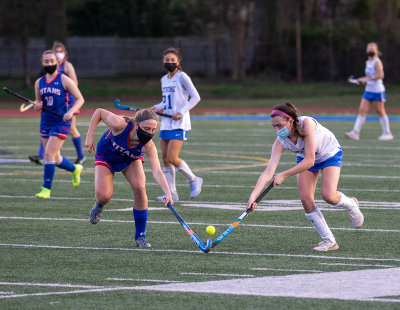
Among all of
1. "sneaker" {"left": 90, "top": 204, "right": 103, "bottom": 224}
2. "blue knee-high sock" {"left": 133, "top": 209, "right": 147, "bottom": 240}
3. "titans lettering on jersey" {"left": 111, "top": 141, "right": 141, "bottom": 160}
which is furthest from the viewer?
"sneaker" {"left": 90, "top": 204, "right": 103, "bottom": 224}

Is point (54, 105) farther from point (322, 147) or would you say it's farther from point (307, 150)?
point (307, 150)

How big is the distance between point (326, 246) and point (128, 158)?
2112 mm

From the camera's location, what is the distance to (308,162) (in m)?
8.70

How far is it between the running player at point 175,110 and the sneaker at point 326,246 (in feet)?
13.8

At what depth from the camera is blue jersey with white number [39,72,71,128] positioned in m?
13.8

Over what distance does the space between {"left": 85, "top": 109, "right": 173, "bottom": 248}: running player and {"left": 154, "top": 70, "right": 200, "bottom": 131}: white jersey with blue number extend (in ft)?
11.0

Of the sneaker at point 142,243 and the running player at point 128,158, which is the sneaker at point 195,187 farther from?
the sneaker at point 142,243

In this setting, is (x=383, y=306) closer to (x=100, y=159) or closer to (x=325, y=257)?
(x=325, y=257)

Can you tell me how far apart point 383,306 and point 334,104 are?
Answer: 32.1m

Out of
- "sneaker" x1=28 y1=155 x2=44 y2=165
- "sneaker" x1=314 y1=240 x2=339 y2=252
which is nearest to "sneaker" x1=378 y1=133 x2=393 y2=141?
"sneaker" x1=28 y1=155 x2=44 y2=165

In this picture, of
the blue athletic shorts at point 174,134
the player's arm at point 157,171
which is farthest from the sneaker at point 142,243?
the blue athletic shorts at point 174,134

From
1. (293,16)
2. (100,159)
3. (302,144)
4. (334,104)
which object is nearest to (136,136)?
(100,159)

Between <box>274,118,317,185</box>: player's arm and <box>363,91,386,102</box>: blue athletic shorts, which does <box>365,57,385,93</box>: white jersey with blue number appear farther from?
<box>274,118,317,185</box>: player's arm

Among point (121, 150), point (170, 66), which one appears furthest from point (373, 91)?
point (121, 150)
